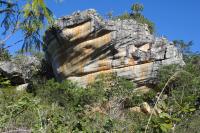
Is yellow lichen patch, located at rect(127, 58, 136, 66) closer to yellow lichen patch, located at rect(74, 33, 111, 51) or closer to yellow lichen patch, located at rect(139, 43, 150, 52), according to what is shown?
yellow lichen patch, located at rect(139, 43, 150, 52)

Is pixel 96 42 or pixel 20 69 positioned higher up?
pixel 96 42

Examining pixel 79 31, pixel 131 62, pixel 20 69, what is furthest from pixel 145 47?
pixel 20 69

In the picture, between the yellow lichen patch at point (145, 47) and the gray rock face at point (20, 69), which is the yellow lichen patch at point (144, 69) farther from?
the gray rock face at point (20, 69)

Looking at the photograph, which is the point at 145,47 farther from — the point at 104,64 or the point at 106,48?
the point at 104,64

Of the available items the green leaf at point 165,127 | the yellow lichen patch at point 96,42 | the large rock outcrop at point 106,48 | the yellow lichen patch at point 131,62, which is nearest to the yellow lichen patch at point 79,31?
the large rock outcrop at point 106,48

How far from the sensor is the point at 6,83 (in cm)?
397

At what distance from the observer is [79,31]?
33719 millimetres

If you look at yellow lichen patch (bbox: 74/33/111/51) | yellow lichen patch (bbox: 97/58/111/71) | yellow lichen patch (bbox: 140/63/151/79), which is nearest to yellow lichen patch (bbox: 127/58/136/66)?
yellow lichen patch (bbox: 140/63/151/79)

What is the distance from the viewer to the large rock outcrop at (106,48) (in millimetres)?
33750

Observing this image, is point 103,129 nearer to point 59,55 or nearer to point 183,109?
point 183,109

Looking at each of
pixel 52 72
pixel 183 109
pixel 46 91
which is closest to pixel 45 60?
pixel 52 72

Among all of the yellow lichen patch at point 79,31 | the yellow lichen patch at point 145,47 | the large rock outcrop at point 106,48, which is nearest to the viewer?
the yellow lichen patch at point 79,31

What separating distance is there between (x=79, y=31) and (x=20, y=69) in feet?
24.2

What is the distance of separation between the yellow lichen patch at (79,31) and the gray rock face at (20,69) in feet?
18.5
